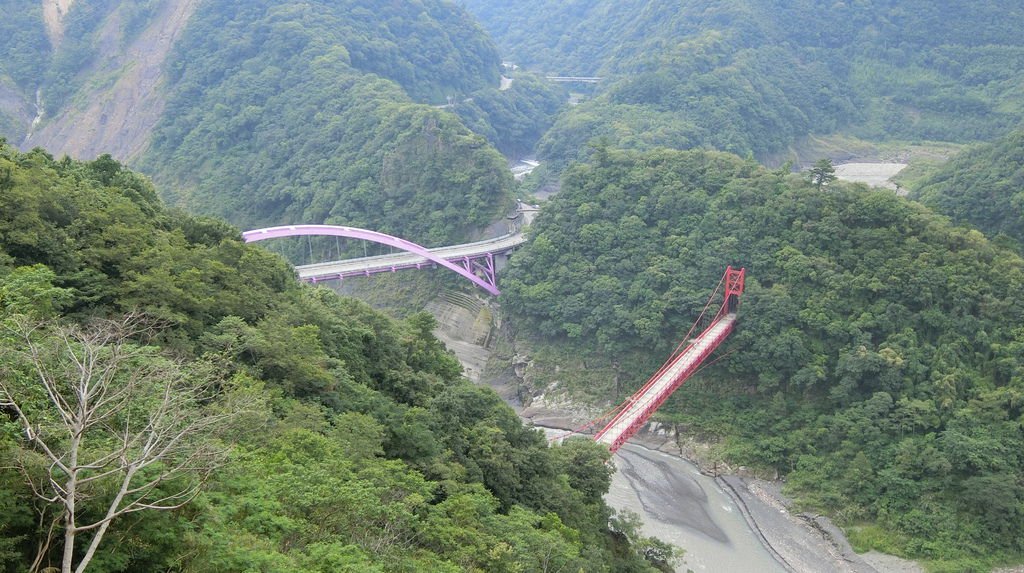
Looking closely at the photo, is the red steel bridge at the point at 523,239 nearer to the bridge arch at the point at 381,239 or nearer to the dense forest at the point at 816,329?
the bridge arch at the point at 381,239

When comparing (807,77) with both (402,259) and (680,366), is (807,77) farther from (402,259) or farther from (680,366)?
(680,366)

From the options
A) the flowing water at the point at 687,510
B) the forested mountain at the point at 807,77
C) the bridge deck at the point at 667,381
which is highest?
the forested mountain at the point at 807,77

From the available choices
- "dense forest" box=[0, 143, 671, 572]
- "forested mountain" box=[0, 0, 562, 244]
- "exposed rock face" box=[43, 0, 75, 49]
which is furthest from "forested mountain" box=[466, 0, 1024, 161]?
"exposed rock face" box=[43, 0, 75, 49]

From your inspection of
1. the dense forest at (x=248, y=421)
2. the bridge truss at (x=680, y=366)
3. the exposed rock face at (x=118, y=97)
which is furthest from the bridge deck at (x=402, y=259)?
the exposed rock face at (x=118, y=97)

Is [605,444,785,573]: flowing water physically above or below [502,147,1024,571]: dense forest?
below

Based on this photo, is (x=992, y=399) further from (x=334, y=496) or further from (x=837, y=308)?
(x=334, y=496)

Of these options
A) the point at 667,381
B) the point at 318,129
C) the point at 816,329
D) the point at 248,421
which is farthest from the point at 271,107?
the point at 248,421

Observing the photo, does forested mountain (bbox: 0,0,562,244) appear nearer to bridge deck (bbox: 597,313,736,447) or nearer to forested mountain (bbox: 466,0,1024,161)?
forested mountain (bbox: 466,0,1024,161)
